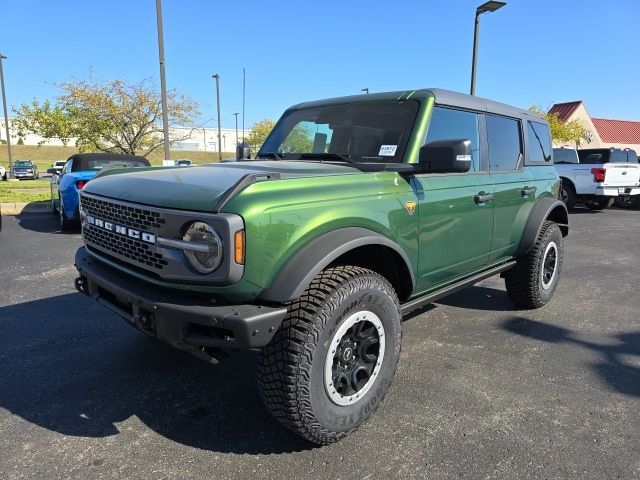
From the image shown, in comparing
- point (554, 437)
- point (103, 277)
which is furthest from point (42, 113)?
point (554, 437)

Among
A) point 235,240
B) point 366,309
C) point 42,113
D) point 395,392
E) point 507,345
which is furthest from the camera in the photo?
point 42,113

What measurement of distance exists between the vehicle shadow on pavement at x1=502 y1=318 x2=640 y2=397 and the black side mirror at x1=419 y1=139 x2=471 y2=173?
6.03 ft

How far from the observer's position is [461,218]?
335 centimetres

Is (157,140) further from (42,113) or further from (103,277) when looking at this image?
(103,277)

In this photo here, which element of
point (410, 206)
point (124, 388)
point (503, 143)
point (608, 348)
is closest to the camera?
point (410, 206)

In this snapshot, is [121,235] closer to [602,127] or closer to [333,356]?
[333,356]

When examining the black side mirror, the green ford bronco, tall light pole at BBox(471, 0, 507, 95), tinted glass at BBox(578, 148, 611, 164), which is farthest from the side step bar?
tinted glass at BBox(578, 148, 611, 164)

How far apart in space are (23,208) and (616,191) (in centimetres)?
1579

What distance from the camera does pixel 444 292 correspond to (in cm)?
342

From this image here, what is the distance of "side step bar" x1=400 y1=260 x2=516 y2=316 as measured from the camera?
3.07m

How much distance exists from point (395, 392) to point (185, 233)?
1721 mm

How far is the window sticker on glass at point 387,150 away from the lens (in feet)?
10.4

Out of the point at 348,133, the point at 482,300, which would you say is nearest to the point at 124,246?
the point at 348,133

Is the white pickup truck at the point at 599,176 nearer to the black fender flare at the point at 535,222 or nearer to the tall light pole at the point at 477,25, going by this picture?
the tall light pole at the point at 477,25
